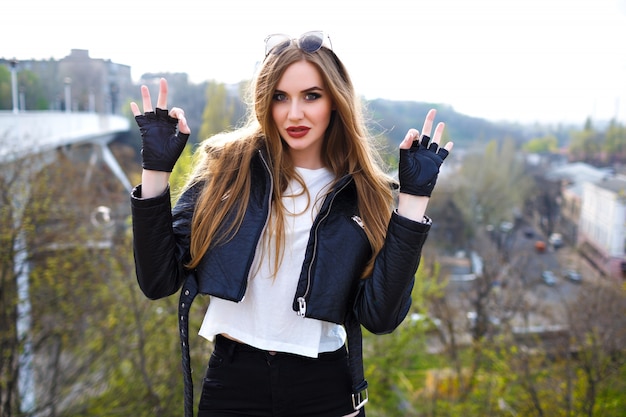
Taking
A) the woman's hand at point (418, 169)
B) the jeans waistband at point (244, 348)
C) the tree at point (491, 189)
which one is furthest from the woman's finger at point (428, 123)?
the tree at point (491, 189)

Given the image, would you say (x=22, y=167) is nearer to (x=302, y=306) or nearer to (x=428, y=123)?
(x=302, y=306)

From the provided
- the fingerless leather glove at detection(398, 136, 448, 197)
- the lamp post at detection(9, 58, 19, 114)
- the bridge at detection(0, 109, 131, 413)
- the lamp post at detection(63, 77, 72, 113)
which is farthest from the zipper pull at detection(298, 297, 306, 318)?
the lamp post at detection(63, 77, 72, 113)

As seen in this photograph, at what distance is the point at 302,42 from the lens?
1.76 m

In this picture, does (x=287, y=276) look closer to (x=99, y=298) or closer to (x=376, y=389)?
(x=99, y=298)

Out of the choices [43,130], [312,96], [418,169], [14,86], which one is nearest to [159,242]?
[312,96]

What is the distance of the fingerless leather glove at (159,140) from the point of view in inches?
63.6

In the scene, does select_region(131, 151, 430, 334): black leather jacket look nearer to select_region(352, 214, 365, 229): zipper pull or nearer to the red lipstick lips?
select_region(352, 214, 365, 229): zipper pull

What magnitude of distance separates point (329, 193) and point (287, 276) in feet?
0.95

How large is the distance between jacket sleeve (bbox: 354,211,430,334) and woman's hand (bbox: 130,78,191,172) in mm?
642

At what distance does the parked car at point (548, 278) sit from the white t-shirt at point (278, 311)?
15455 mm

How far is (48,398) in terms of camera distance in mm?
6738

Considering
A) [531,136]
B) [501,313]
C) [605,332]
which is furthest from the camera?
[531,136]

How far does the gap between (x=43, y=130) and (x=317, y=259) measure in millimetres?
9607

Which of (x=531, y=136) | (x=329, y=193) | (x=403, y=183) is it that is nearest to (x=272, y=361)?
(x=329, y=193)
